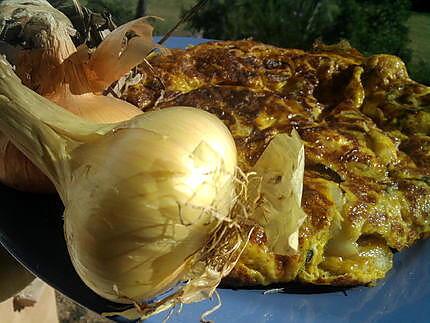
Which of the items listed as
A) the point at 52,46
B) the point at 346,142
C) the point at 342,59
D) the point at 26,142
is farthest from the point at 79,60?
the point at 342,59

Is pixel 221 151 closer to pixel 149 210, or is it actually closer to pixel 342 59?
pixel 149 210

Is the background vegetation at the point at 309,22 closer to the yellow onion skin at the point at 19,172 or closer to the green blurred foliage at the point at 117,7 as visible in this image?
the green blurred foliage at the point at 117,7

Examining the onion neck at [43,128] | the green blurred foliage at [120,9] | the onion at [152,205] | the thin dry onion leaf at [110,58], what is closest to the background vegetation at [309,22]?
the green blurred foliage at [120,9]

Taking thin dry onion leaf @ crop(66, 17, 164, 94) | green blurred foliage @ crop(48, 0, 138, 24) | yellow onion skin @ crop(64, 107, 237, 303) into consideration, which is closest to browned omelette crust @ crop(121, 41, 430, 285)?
thin dry onion leaf @ crop(66, 17, 164, 94)

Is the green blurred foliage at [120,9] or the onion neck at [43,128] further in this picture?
the green blurred foliage at [120,9]

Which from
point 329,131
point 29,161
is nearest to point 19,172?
point 29,161

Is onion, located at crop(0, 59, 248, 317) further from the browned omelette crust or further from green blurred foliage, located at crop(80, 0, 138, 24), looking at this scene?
green blurred foliage, located at crop(80, 0, 138, 24)
